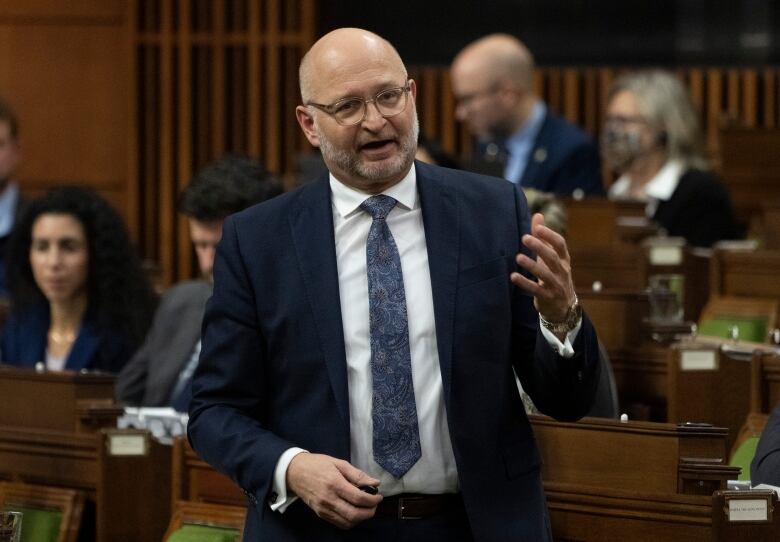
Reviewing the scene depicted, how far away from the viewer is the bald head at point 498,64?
223 inches

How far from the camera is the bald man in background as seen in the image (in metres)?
5.41

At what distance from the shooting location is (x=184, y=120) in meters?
7.64

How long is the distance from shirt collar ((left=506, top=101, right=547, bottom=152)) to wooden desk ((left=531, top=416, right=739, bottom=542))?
3001 mm

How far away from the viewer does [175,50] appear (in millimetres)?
7695

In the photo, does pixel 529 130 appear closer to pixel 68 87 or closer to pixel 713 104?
pixel 713 104

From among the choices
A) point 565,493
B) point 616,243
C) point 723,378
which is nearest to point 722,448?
point 565,493

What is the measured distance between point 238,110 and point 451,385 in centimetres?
582

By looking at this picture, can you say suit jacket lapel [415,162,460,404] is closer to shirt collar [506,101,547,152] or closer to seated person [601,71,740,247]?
seated person [601,71,740,247]

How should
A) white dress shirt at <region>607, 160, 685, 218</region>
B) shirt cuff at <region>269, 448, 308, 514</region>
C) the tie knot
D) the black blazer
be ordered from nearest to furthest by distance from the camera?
shirt cuff at <region>269, 448, 308, 514</region> < the tie knot < the black blazer < white dress shirt at <region>607, 160, 685, 218</region>

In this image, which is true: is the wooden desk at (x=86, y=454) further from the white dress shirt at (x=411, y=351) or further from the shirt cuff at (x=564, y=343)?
the shirt cuff at (x=564, y=343)

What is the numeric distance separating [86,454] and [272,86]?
4.68 m

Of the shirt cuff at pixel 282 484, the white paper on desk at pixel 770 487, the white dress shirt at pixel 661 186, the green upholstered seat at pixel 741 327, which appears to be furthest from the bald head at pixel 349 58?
the white dress shirt at pixel 661 186

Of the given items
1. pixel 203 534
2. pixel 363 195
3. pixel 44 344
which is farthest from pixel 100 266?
pixel 363 195

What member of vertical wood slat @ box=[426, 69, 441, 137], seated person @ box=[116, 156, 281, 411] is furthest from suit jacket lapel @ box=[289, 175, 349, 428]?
vertical wood slat @ box=[426, 69, 441, 137]
